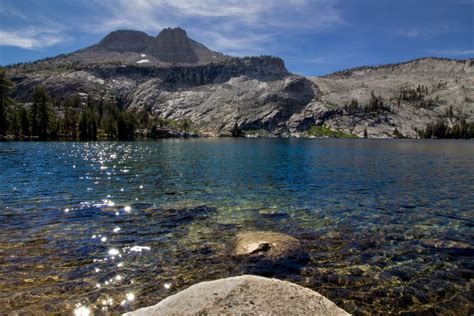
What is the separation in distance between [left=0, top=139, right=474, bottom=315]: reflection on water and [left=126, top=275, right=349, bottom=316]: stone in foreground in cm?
494

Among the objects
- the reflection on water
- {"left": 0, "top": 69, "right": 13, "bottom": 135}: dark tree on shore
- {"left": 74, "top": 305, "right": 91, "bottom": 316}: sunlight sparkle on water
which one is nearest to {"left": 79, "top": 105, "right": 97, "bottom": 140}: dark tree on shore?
{"left": 0, "top": 69, "right": 13, "bottom": 135}: dark tree on shore

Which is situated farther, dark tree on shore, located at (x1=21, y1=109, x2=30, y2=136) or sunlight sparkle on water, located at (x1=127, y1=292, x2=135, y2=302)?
dark tree on shore, located at (x1=21, y1=109, x2=30, y2=136)

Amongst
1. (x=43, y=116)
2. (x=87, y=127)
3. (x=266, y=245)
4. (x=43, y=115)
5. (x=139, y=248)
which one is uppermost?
(x=43, y=115)

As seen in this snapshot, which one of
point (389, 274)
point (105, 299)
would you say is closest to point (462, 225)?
point (389, 274)

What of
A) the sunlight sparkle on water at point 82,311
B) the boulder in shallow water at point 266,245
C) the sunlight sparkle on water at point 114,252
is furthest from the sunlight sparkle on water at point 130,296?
the boulder in shallow water at point 266,245

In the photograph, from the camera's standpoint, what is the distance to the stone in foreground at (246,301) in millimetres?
7492

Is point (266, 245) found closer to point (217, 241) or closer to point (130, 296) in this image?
point (217, 241)

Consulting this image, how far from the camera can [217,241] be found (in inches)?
758

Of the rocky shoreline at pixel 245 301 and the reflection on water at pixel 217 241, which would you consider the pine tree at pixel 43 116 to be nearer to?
the reflection on water at pixel 217 241

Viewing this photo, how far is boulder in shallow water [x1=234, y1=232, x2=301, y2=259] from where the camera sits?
16.9 meters

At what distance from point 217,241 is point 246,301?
11.7 meters

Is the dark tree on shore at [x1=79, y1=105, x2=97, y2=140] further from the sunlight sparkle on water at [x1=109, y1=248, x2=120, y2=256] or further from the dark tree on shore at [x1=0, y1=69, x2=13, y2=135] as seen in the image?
the sunlight sparkle on water at [x1=109, y1=248, x2=120, y2=256]

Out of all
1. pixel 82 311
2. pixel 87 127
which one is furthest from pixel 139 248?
pixel 87 127

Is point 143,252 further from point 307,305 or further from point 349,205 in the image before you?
point 349,205
